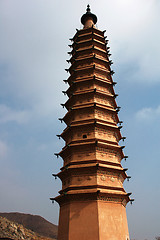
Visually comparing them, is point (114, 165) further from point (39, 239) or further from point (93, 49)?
point (39, 239)

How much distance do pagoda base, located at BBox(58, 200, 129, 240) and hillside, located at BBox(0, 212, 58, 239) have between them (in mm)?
46966

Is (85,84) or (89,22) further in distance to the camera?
(89,22)

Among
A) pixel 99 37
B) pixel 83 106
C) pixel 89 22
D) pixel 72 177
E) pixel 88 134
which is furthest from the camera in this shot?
pixel 89 22

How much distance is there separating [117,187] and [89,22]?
18618 mm

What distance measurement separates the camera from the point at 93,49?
64.0ft

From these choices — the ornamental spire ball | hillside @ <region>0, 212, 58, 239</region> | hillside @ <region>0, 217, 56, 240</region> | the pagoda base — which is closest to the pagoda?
the pagoda base

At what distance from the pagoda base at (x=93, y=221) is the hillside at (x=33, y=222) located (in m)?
47.0

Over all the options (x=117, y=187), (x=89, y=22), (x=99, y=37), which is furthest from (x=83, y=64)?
(x=117, y=187)

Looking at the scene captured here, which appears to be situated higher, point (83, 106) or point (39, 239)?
point (83, 106)

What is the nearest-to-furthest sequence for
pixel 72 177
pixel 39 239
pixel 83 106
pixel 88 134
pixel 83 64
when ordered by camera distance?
pixel 72 177 → pixel 88 134 → pixel 83 106 → pixel 83 64 → pixel 39 239

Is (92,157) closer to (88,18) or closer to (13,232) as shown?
(88,18)

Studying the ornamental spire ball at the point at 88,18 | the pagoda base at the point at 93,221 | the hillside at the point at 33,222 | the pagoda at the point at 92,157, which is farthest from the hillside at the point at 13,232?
the ornamental spire ball at the point at 88,18

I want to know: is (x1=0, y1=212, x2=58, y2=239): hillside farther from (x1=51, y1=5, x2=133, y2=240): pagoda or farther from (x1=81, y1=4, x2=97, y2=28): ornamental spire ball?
(x1=81, y1=4, x2=97, y2=28): ornamental spire ball

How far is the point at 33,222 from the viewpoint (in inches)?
2285
